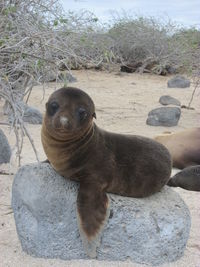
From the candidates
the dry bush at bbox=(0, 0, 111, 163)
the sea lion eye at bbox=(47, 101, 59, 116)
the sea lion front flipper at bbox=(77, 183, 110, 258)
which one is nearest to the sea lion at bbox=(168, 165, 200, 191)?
the dry bush at bbox=(0, 0, 111, 163)

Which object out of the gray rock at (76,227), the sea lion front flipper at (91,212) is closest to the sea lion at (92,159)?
the sea lion front flipper at (91,212)

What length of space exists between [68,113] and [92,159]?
1.41 ft

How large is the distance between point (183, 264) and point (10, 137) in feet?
15.5

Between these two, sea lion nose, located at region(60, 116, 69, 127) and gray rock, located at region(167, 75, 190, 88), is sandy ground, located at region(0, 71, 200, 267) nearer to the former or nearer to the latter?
gray rock, located at region(167, 75, 190, 88)

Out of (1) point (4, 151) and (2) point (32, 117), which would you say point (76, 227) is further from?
(2) point (32, 117)

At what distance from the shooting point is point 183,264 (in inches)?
141

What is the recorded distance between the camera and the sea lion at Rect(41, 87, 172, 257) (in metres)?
3.34

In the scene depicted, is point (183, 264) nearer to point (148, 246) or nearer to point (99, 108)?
point (148, 246)

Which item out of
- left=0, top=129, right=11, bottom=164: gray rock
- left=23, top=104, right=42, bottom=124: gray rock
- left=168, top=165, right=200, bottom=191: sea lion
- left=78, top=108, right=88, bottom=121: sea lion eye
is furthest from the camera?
left=23, top=104, right=42, bottom=124: gray rock

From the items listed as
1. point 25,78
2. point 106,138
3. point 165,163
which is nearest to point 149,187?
point 165,163

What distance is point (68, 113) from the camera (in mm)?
3312

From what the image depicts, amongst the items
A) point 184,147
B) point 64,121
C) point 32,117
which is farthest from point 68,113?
point 32,117

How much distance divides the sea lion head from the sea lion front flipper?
1.32 feet

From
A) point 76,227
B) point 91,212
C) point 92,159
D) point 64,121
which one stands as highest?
point 64,121
